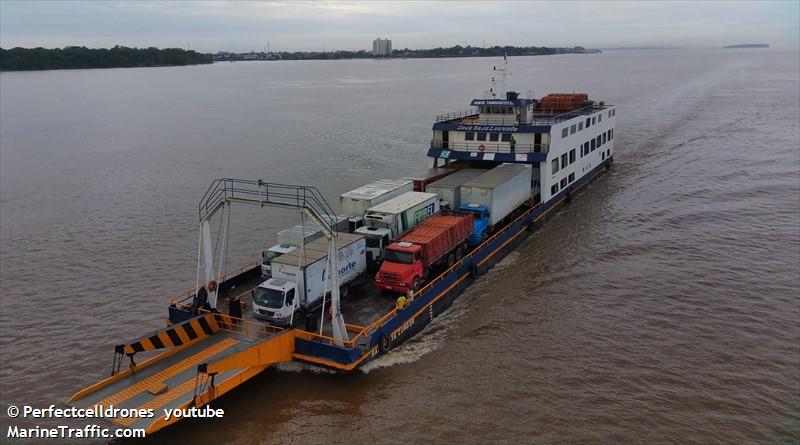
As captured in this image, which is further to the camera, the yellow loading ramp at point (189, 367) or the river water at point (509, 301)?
the river water at point (509, 301)

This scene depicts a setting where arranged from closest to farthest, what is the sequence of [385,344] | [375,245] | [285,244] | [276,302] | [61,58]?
[276,302] → [385,344] → [285,244] → [375,245] → [61,58]

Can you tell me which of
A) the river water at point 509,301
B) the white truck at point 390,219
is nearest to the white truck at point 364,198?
the white truck at point 390,219

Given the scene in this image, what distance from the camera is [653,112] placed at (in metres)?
73.9

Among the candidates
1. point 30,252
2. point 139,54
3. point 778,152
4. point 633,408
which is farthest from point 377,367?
point 139,54

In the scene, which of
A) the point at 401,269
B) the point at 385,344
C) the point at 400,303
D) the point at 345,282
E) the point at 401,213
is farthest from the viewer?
the point at 401,213

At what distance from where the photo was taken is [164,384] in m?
14.9

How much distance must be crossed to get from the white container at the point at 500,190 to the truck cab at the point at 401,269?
22.7 ft

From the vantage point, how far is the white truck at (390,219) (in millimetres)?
22125

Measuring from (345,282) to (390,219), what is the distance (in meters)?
3.80

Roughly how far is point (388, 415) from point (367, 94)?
106m

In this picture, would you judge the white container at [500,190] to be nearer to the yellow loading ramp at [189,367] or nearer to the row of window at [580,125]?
the row of window at [580,125]

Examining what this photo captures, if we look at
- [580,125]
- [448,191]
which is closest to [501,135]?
[448,191]

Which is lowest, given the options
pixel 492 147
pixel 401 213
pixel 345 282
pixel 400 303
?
pixel 400 303

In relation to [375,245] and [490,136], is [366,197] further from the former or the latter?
[490,136]
